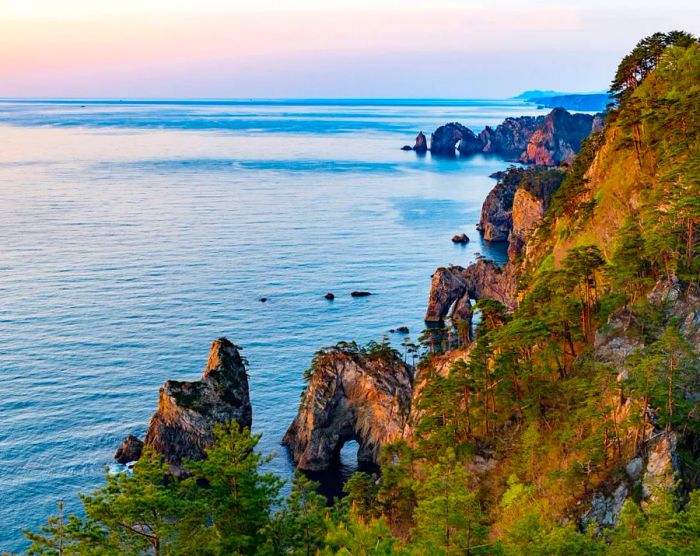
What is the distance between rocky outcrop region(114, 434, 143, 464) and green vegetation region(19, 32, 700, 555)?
50.3ft

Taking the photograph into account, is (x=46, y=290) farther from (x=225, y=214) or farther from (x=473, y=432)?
(x=473, y=432)

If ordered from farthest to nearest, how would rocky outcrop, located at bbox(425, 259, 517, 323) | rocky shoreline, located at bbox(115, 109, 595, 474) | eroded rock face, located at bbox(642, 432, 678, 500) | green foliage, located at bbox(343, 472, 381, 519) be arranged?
rocky outcrop, located at bbox(425, 259, 517, 323) → rocky shoreline, located at bbox(115, 109, 595, 474) → green foliage, located at bbox(343, 472, 381, 519) → eroded rock face, located at bbox(642, 432, 678, 500)

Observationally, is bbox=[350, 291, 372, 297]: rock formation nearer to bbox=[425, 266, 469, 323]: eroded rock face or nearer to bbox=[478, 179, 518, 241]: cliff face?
bbox=[425, 266, 469, 323]: eroded rock face

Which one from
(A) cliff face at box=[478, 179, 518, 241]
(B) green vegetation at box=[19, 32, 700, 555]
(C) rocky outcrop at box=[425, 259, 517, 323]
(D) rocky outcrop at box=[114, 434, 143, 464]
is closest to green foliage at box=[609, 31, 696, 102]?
(B) green vegetation at box=[19, 32, 700, 555]

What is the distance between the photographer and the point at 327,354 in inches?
3319

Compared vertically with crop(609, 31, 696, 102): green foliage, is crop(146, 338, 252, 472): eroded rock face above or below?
below

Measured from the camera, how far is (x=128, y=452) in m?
75.9

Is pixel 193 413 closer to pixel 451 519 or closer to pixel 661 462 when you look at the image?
pixel 451 519

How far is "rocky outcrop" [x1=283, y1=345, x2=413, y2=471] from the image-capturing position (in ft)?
261

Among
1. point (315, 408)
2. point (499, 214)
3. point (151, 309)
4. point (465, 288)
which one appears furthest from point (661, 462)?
point (499, 214)

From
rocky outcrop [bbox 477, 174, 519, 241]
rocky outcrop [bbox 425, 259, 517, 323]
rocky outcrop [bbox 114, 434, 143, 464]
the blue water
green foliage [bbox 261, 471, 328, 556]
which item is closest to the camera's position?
green foliage [bbox 261, 471, 328, 556]

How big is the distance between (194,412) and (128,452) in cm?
818

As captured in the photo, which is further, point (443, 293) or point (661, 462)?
point (443, 293)

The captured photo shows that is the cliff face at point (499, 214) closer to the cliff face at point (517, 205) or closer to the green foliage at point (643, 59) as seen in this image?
the cliff face at point (517, 205)
